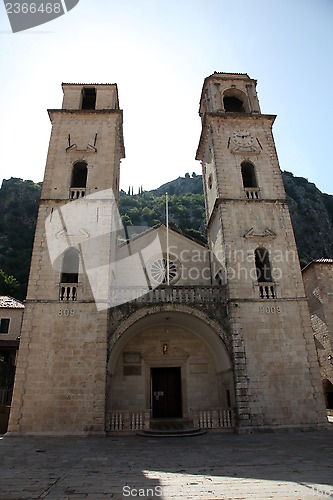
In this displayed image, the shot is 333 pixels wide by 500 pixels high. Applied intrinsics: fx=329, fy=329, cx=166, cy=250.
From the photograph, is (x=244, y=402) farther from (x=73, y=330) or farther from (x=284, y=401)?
(x=73, y=330)

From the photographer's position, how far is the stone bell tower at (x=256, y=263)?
12766 mm

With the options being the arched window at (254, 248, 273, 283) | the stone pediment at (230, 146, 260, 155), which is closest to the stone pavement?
A: the arched window at (254, 248, 273, 283)

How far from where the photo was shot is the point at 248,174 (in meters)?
18.5

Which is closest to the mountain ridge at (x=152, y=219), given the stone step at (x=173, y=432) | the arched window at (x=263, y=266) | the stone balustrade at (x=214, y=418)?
the arched window at (x=263, y=266)

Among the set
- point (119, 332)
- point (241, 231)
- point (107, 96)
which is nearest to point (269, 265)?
point (241, 231)

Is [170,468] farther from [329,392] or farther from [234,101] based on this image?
[234,101]

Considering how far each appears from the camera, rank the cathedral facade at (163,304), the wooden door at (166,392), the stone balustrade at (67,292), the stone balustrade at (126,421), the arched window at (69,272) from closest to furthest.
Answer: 1. the stone balustrade at (126,421)
2. the cathedral facade at (163,304)
3. the stone balustrade at (67,292)
4. the arched window at (69,272)
5. the wooden door at (166,392)

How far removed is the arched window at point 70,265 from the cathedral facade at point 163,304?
7cm

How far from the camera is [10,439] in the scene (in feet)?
36.6

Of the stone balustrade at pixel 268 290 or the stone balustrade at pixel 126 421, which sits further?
the stone balustrade at pixel 268 290

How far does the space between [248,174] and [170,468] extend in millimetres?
15237

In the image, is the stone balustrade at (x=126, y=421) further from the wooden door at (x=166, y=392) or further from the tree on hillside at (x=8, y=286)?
the tree on hillside at (x=8, y=286)

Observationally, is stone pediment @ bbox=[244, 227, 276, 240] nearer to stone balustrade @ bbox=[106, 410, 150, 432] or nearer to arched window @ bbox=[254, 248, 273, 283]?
arched window @ bbox=[254, 248, 273, 283]

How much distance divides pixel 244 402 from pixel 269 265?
20.1 feet
